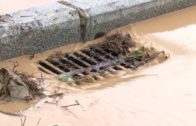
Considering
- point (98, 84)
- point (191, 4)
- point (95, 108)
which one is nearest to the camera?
point (95, 108)

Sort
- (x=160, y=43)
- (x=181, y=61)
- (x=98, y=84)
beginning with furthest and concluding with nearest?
(x=160, y=43)
(x=181, y=61)
(x=98, y=84)

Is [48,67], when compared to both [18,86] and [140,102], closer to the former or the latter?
[18,86]

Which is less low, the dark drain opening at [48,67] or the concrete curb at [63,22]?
the concrete curb at [63,22]

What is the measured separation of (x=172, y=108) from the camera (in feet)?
14.2

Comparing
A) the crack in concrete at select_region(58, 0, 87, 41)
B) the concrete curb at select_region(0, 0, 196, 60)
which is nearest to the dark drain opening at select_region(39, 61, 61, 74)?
the concrete curb at select_region(0, 0, 196, 60)

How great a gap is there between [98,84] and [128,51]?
78 cm

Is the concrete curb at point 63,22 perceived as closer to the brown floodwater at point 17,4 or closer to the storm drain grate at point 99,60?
the storm drain grate at point 99,60

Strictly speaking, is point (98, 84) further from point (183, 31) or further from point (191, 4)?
point (191, 4)

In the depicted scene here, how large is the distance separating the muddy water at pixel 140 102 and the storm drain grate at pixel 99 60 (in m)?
0.18

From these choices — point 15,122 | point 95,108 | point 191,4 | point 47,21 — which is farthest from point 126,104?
point 191,4

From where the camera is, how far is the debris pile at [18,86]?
14.3 feet

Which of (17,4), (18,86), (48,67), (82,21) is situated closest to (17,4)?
(17,4)

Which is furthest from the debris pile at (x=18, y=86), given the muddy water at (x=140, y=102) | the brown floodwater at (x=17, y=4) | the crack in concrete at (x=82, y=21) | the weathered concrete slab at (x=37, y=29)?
the brown floodwater at (x=17, y=4)

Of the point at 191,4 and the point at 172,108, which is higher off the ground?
the point at 191,4
